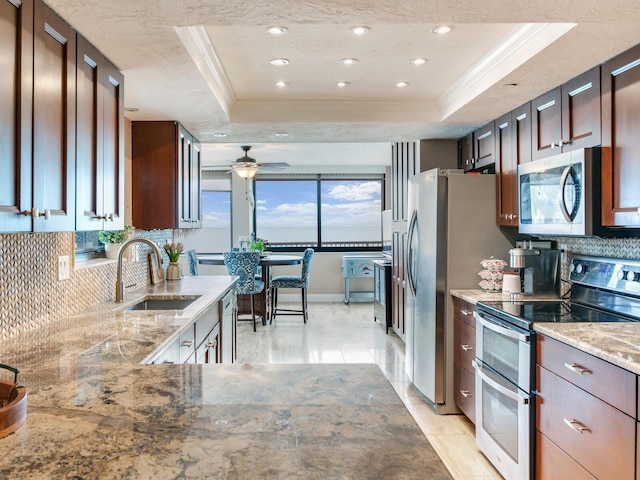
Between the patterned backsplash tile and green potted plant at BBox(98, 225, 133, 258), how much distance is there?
15cm

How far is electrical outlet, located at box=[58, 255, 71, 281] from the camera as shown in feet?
7.34

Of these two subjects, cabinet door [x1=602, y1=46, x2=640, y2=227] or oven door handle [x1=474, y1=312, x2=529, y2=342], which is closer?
cabinet door [x1=602, y1=46, x2=640, y2=227]

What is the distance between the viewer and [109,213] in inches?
85.2

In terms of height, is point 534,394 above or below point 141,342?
below

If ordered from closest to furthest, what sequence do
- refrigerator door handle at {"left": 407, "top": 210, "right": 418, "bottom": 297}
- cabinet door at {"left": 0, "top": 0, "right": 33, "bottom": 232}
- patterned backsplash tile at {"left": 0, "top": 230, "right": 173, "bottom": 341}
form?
cabinet door at {"left": 0, "top": 0, "right": 33, "bottom": 232}, patterned backsplash tile at {"left": 0, "top": 230, "right": 173, "bottom": 341}, refrigerator door handle at {"left": 407, "top": 210, "right": 418, "bottom": 297}

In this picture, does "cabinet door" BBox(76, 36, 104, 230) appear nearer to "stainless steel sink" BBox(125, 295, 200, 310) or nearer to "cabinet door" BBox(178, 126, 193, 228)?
"stainless steel sink" BBox(125, 295, 200, 310)

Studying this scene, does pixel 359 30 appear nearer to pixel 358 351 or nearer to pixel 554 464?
pixel 554 464

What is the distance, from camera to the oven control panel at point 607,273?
2.43m

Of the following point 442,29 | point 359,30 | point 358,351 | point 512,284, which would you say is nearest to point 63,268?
point 359,30

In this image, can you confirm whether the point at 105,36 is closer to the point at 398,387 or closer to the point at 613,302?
the point at 613,302

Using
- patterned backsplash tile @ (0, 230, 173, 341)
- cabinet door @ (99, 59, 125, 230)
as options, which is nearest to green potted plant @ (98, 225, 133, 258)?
patterned backsplash tile @ (0, 230, 173, 341)

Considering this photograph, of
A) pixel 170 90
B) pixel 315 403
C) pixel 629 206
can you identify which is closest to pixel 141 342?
pixel 315 403

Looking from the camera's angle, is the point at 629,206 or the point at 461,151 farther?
the point at 461,151

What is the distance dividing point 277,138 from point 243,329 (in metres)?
2.97
